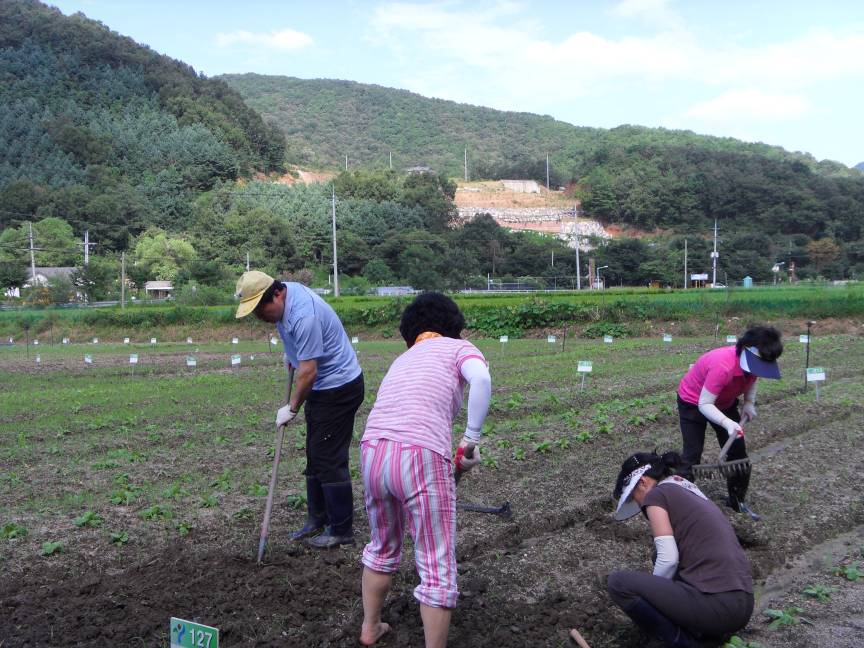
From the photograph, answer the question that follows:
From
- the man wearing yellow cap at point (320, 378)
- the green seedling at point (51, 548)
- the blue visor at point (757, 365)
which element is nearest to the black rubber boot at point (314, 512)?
the man wearing yellow cap at point (320, 378)

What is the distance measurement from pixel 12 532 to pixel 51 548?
579 millimetres

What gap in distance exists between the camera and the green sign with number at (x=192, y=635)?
3242 mm

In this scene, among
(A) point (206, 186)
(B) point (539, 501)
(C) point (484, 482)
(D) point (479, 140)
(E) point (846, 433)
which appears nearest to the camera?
(B) point (539, 501)

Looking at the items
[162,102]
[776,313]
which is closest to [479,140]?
[162,102]

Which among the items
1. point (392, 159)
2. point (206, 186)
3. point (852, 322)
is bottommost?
point (852, 322)

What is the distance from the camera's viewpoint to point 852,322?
103ft

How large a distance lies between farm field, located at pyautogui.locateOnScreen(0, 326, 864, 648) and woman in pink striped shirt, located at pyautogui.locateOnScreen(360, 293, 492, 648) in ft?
2.20

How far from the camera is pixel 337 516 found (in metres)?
5.21

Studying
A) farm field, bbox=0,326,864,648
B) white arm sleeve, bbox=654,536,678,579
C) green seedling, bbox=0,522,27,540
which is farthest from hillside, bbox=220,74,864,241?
green seedling, bbox=0,522,27,540

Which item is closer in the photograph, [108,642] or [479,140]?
[108,642]

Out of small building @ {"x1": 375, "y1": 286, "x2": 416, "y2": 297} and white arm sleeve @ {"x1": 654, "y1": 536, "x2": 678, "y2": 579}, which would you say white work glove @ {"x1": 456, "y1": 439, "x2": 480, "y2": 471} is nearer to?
white arm sleeve @ {"x1": 654, "y1": 536, "x2": 678, "y2": 579}

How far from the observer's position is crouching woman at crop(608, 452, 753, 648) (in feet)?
12.0

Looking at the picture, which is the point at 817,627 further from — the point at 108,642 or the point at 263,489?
the point at 263,489

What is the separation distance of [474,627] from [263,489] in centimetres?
322
